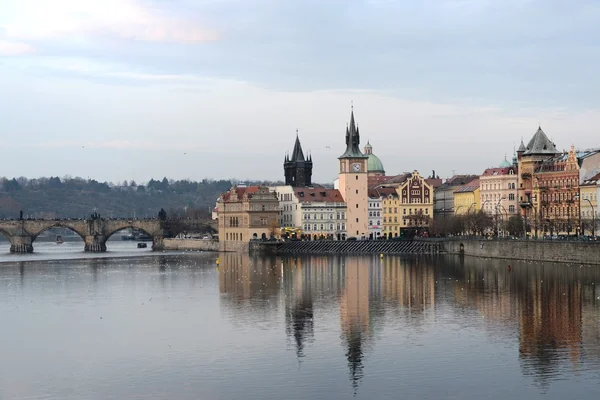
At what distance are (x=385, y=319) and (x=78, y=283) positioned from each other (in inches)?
1363

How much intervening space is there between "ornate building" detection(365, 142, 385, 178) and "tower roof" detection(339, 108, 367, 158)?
37.8 m

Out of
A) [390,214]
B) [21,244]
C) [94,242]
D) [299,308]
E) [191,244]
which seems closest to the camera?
[299,308]

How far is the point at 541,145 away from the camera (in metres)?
136

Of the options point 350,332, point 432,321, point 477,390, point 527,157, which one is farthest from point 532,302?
point 527,157

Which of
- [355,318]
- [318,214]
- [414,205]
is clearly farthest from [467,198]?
[355,318]

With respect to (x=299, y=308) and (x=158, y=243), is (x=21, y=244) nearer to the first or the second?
(x=158, y=243)

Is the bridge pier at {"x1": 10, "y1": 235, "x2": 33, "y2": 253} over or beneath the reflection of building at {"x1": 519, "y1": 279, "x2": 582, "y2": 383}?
over

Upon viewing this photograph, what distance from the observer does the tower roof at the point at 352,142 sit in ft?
499

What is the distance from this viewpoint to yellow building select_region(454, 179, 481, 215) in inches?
6153

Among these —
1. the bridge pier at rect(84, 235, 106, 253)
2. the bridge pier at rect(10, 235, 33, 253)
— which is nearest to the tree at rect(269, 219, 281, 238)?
the bridge pier at rect(84, 235, 106, 253)

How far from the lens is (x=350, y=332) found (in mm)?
54125

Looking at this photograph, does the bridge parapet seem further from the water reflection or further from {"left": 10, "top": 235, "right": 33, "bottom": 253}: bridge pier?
the water reflection

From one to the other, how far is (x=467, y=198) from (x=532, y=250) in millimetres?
59732

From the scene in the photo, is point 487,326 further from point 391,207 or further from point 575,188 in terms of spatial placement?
point 391,207
